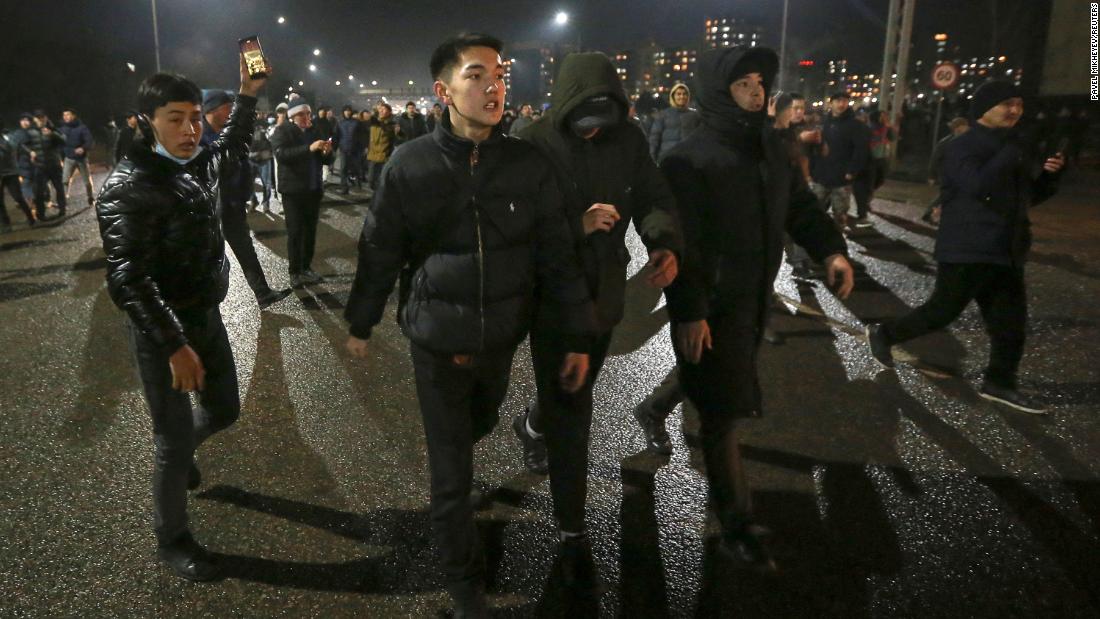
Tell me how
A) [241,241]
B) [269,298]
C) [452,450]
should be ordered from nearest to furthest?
[452,450]
[241,241]
[269,298]

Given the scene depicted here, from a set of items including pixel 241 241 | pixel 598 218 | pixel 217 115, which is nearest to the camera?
pixel 598 218

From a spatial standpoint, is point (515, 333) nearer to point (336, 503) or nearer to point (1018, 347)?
point (336, 503)

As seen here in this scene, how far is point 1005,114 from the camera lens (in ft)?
14.5

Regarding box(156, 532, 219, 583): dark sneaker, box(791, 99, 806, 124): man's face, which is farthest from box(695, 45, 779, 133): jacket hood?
box(791, 99, 806, 124): man's face

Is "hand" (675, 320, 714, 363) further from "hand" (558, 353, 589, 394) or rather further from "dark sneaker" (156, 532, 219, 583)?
"dark sneaker" (156, 532, 219, 583)

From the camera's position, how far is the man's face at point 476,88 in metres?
2.39

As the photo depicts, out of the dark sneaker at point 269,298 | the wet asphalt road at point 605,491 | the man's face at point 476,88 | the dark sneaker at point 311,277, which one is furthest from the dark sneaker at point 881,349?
the dark sneaker at point 311,277

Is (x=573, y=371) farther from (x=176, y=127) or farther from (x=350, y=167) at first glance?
(x=350, y=167)

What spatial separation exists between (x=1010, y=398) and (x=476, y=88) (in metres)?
3.98

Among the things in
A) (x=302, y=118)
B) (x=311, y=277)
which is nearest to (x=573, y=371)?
(x=311, y=277)

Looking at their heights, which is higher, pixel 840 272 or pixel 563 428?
pixel 840 272

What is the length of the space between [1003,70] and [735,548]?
3677 cm

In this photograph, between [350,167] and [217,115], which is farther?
[350,167]

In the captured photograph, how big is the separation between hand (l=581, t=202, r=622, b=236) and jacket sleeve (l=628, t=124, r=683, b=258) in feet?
0.53
